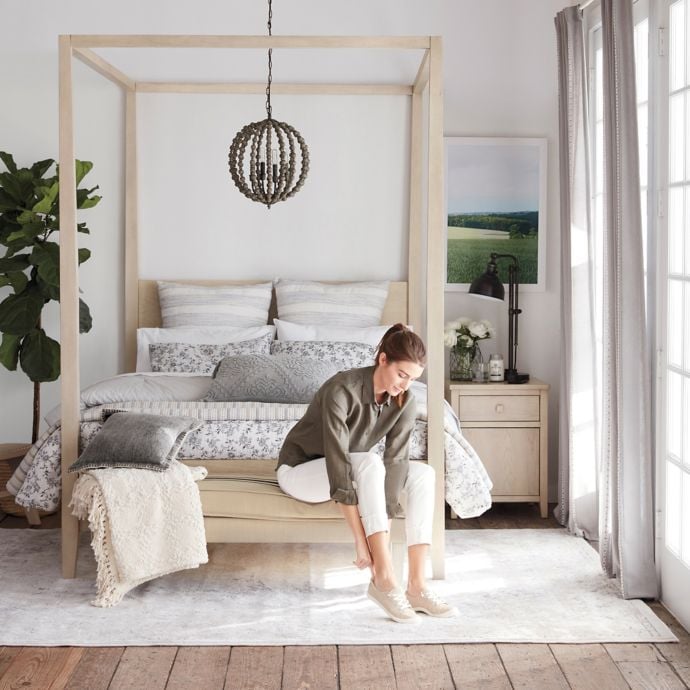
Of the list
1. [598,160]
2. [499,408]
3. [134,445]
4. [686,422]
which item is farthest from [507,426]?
[134,445]

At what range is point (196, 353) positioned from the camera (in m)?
4.84

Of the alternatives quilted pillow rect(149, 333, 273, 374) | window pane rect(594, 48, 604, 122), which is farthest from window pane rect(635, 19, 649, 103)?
→ quilted pillow rect(149, 333, 273, 374)

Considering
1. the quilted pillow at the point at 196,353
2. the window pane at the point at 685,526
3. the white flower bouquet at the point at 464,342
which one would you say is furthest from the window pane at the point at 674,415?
the quilted pillow at the point at 196,353

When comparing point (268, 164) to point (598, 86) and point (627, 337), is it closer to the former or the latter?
point (598, 86)

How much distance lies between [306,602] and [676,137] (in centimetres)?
214

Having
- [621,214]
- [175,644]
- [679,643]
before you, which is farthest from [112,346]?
[679,643]

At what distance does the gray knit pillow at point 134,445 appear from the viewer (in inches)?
140

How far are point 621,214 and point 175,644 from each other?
2.18m

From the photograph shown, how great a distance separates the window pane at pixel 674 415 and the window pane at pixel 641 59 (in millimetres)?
1116

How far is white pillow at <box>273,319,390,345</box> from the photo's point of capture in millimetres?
4965

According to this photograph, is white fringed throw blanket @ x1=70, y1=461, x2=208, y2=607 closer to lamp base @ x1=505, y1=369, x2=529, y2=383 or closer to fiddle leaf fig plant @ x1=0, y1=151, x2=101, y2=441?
fiddle leaf fig plant @ x1=0, y1=151, x2=101, y2=441

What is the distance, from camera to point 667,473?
3.50 metres

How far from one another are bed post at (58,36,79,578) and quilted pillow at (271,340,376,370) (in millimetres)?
1219

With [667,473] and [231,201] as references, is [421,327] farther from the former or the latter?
[667,473]
